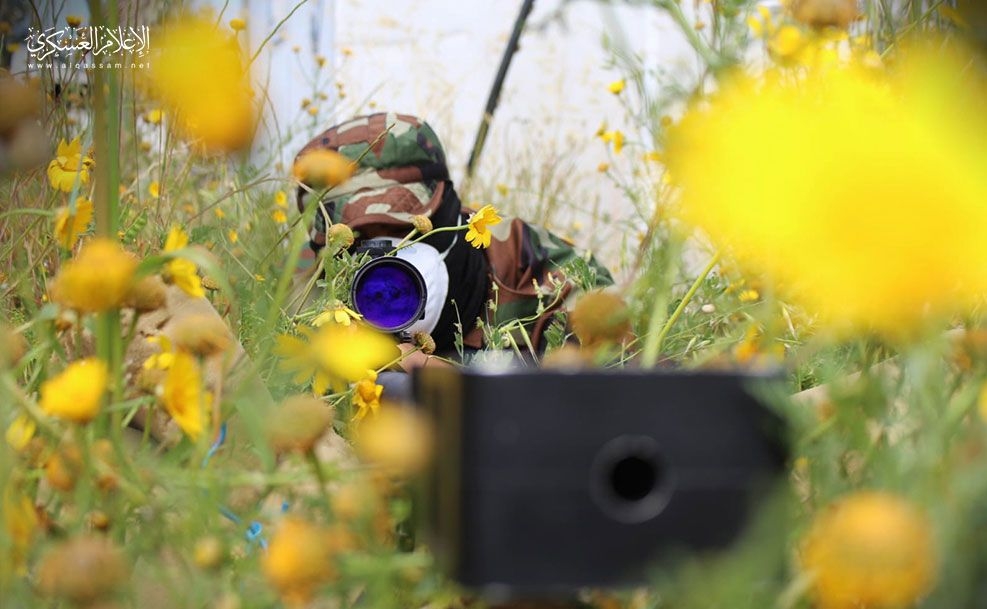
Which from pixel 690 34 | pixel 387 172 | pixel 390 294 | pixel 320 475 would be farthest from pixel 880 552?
pixel 387 172

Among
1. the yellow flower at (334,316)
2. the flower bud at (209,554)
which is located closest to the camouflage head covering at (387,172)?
the yellow flower at (334,316)

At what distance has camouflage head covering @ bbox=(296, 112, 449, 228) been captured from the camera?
1.47 metres

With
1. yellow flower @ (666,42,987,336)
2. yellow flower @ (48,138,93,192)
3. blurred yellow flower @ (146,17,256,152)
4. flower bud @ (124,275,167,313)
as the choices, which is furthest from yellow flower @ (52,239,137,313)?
yellow flower @ (48,138,93,192)

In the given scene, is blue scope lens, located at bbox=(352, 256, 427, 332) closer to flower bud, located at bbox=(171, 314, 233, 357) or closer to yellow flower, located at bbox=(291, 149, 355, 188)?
yellow flower, located at bbox=(291, 149, 355, 188)

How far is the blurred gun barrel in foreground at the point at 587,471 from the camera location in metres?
0.37

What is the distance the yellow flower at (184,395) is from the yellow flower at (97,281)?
0.04 metres

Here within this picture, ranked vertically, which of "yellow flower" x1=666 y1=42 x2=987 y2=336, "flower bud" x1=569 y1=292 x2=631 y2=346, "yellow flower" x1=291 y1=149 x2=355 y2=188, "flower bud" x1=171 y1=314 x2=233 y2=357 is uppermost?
"yellow flower" x1=291 y1=149 x2=355 y2=188

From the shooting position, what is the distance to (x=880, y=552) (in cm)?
29

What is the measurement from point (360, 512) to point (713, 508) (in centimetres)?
13

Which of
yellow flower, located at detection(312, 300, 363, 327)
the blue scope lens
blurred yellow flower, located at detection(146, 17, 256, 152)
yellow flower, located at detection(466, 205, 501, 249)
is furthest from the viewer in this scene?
the blue scope lens

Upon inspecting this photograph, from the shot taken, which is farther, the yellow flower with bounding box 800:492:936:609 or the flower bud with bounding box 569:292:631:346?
the flower bud with bounding box 569:292:631:346

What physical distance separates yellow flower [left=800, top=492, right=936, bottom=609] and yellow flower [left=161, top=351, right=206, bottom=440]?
0.86 ft

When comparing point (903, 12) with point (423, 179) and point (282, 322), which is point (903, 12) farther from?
point (423, 179)

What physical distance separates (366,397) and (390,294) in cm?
51
